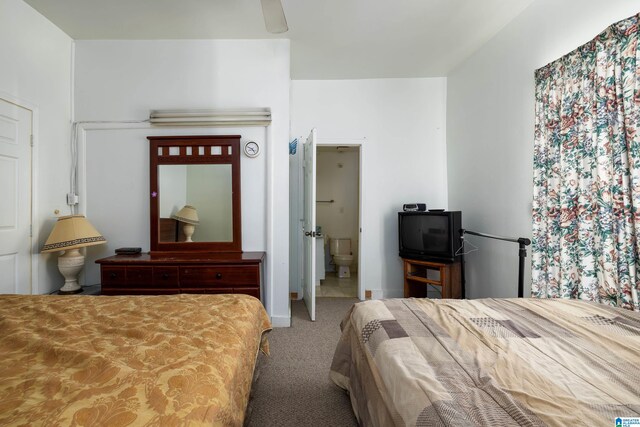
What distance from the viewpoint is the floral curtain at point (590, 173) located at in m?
1.59

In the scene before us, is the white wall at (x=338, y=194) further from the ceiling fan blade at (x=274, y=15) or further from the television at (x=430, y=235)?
the ceiling fan blade at (x=274, y=15)

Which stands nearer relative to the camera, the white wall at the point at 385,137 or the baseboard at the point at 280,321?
the baseboard at the point at 280,321

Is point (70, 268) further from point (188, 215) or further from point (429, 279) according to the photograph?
point (429, 279)

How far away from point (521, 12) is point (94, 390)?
3.70 meters

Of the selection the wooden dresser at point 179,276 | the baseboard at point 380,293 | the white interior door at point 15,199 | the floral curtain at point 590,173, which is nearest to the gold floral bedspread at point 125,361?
the wooden dresser at point 179,276

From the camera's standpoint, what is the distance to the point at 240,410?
1054 millimetres

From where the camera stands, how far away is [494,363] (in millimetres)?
911

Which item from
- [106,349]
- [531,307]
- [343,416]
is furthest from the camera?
[343,416]

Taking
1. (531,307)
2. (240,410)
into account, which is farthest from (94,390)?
(531,307)

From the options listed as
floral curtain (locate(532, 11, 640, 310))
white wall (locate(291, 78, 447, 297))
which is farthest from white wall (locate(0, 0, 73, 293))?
floral curtain (locate(532, 11, 640, 310))

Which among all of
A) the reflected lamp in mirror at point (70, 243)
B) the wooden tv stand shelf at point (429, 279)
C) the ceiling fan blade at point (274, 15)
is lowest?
the wooden tv stand shelf at point (429, 279)

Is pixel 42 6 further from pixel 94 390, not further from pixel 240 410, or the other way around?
pixel 240 410

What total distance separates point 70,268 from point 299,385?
2.26 meters

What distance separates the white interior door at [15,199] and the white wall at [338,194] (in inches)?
158
